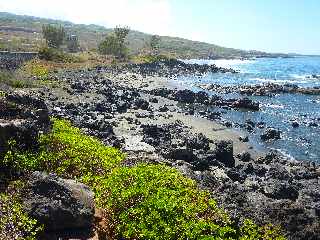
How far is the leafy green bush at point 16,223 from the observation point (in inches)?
627

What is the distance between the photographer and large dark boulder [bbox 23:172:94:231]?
17.5 metres

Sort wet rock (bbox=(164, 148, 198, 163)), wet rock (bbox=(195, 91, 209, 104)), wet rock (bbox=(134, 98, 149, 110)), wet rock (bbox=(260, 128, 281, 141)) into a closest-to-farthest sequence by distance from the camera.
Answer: wet rock (bbox=(164, 148, 198, 163)), wet rock (bbox=(260, 128, 281, 141)), wet rock (bbox=(134, 98, 149, 110)), wet rock (bbox=(195, 91, 209, 104))

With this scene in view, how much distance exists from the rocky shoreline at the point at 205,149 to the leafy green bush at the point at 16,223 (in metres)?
7.79

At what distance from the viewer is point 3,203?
17.7 m

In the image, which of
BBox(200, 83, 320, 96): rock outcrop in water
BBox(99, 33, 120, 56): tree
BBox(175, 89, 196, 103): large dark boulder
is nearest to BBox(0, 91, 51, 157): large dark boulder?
BBox(175, 89, 196, 103): large dark boulder

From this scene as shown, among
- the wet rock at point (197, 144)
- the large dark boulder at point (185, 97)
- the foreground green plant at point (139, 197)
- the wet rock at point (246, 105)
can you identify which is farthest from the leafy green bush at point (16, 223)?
the wet rock at point (246, 105)

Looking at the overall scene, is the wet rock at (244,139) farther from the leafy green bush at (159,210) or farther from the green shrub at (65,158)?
the leafy green bush at (159,210)

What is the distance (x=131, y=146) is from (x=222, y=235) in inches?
959

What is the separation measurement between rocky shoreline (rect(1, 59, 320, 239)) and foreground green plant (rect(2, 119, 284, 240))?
145 centimetres

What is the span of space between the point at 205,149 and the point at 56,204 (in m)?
24.9

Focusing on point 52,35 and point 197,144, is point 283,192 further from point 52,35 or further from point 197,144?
point 52,35

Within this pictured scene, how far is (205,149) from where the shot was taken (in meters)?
41.3

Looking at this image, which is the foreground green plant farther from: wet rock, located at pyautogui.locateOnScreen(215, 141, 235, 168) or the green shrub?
wet rock, located at pyautogui.locateOnScreen(215, 141, 235, 168)

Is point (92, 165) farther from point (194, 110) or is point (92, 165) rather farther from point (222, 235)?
point (194, 110)
